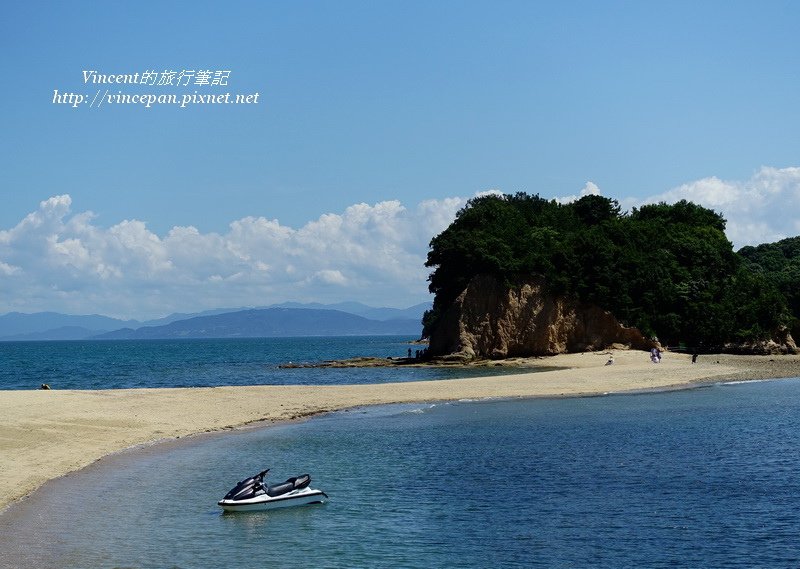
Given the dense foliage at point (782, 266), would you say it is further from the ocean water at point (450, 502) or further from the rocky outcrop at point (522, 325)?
the ocean water at point (450, 502)

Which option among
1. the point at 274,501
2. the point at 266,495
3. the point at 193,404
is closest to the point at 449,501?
the point at 274,501

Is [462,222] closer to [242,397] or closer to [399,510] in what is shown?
[242,397]

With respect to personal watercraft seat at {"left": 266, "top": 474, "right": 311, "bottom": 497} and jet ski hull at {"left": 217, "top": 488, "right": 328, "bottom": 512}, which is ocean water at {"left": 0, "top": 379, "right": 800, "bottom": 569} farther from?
personal watercraft seat at {"left": 266, "top": 474, "right": 311, "bottom": 497}

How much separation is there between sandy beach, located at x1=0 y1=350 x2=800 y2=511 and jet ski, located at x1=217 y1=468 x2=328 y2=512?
5395 millimetres

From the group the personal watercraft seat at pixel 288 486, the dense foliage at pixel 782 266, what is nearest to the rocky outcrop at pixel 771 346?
the dense foliage at pixel 782 266

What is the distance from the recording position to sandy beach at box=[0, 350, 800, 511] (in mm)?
27625

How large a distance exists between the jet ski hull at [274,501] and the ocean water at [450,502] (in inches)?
8.7

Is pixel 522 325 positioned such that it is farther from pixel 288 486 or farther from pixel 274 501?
pixel 274 501

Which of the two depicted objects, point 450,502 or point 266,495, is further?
point 450,502

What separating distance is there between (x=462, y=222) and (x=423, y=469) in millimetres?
78860

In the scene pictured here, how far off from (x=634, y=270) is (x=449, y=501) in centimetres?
7193

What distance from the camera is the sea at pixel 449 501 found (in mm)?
17078

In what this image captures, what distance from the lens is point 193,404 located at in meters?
43.7

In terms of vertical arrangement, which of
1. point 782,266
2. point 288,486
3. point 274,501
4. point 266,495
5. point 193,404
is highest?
point 782,266
